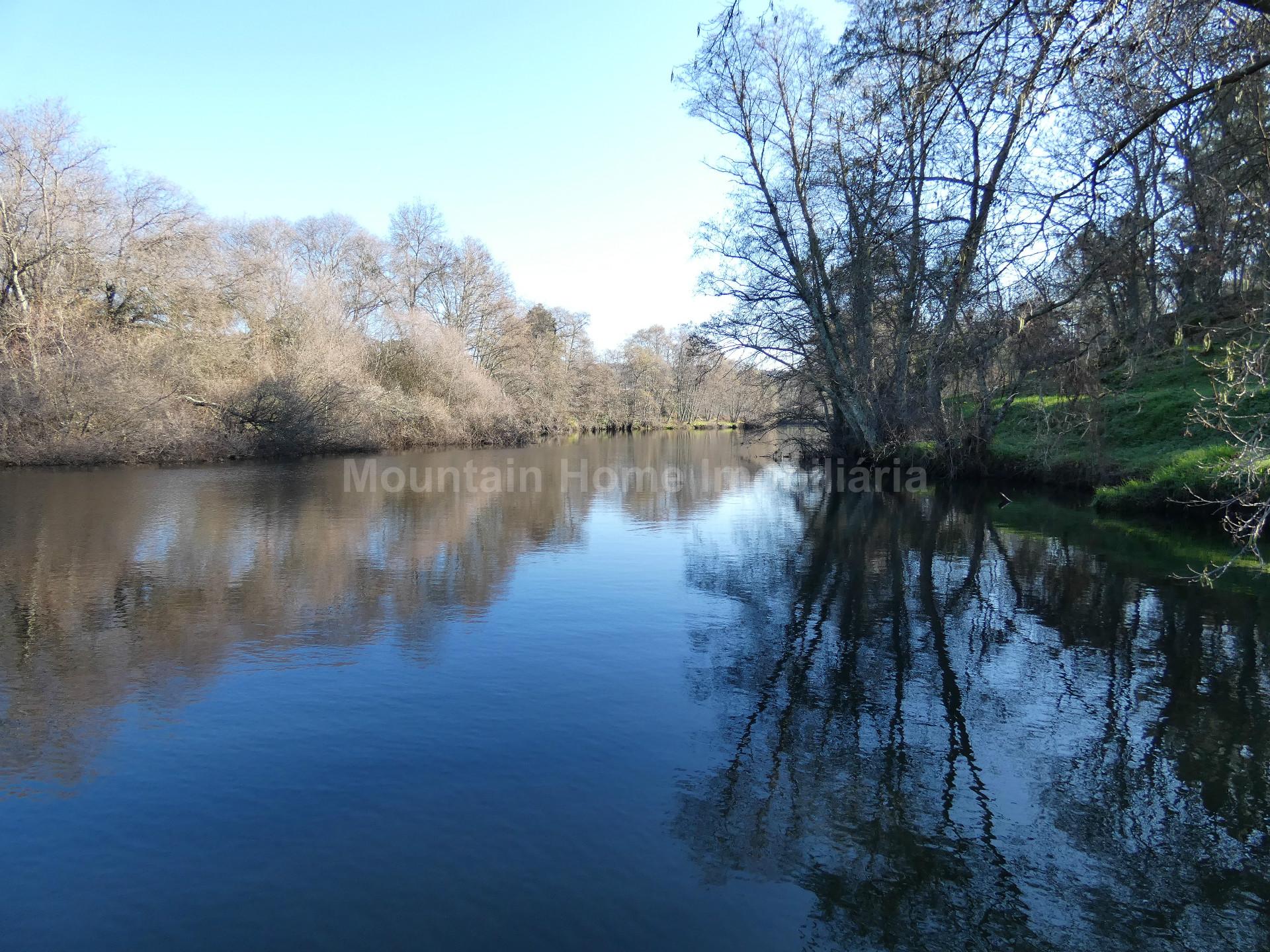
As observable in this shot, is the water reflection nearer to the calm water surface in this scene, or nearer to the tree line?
the calm water surface

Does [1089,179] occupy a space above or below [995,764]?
above

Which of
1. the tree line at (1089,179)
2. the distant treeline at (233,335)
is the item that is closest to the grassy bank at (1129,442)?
the tree line at (1089,179)

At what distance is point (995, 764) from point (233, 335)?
97.4 ft

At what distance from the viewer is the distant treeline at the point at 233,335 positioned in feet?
70.9

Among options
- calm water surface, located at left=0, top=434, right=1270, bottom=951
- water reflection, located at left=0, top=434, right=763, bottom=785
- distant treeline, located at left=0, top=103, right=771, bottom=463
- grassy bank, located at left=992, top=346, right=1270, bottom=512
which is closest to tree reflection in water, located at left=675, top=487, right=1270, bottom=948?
calm water surface, located at left=0, top=434, right=1270, bottom=951

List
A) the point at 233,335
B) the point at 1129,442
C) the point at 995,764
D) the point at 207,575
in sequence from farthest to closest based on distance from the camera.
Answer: the point at 233,335, the point at 1129,442, the point at 207,575, the point at 995,764

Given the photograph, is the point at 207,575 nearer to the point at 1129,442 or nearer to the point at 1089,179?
the point at 1089,179

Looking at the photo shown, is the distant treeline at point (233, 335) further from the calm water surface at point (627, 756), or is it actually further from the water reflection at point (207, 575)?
the calm water surface at point (627, 756)

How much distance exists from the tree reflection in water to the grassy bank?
4696 mm

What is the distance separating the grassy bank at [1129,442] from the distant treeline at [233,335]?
7167mm

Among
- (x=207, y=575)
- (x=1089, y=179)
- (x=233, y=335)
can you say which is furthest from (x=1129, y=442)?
(x=233, y=335)

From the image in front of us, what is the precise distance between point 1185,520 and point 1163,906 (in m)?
11.1

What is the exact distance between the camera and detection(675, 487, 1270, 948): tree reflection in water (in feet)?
10.4

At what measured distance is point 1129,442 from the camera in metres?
16.5
